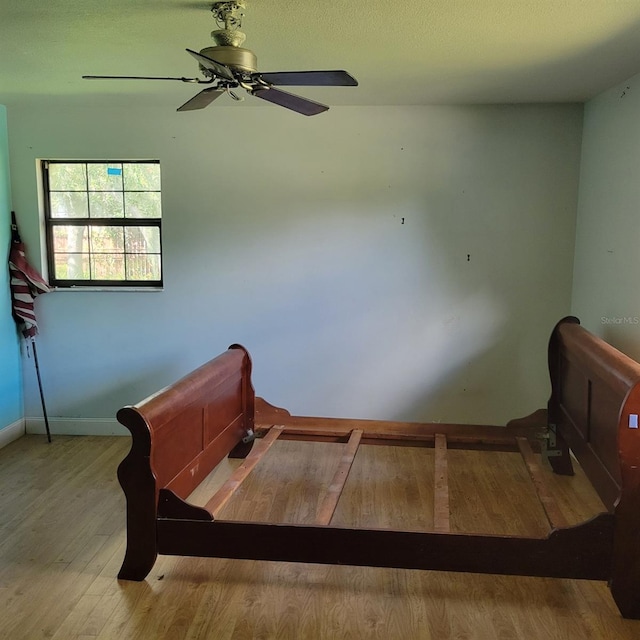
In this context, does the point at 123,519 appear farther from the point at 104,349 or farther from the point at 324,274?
the point at 324,274

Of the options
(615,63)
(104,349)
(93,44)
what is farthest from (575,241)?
(104,349)

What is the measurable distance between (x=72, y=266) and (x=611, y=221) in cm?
392

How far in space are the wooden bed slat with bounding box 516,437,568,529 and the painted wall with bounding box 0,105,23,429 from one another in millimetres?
3731

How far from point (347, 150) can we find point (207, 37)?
1.69 meters

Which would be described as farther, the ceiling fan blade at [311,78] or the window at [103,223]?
the window at [103,223]

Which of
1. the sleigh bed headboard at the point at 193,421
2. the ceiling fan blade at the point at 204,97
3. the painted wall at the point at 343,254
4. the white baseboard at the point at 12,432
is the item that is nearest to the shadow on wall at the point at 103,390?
the painted wall at the point at 343,254

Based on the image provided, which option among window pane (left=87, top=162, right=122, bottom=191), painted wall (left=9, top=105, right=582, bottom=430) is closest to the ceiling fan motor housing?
painted wall (left=9, top=105, right=582, bottom=430)

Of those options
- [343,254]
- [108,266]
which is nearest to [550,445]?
[343,254]

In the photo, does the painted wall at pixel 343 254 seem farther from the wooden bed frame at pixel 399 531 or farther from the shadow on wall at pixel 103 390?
the wooden bed frame at pixel 399 531

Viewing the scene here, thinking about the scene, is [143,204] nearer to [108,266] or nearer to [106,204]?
[106,204]

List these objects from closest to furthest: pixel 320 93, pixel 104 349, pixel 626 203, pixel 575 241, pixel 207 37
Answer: pixel 207 37 < pixel 626 203 < pixel 320 93 < pixel 575 241 < pixel 104 349

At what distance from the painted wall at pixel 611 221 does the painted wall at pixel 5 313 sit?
424 cm

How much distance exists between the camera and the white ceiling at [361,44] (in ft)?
7.98

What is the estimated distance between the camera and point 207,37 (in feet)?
9.18
